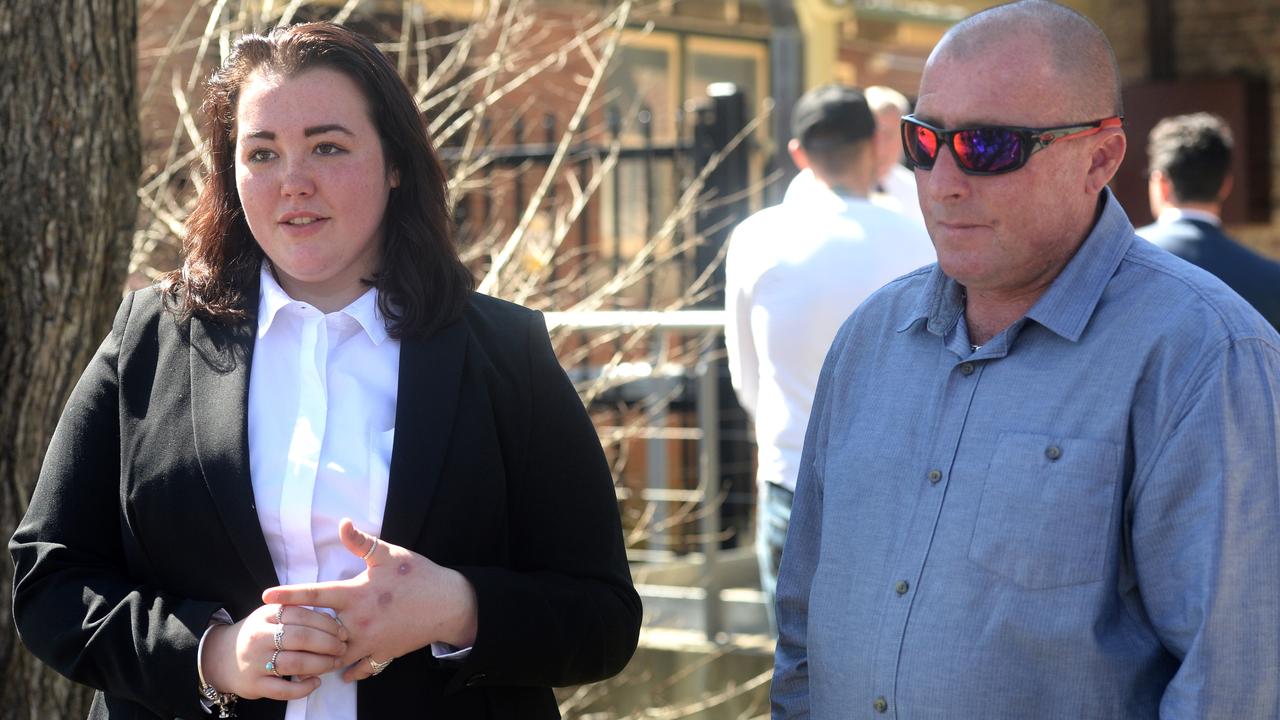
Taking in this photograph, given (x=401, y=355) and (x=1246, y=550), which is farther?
(x=401, y=355)

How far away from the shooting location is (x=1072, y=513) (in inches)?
72.0

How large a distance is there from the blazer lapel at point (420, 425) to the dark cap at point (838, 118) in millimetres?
2486

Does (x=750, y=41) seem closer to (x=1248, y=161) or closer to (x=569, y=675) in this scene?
(x=1248, y=161)

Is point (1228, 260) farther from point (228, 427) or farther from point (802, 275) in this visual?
point (228, 427)

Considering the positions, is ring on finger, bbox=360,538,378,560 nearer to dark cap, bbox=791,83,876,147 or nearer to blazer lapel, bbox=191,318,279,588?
blazer lapel, bbox=191,318,279,588

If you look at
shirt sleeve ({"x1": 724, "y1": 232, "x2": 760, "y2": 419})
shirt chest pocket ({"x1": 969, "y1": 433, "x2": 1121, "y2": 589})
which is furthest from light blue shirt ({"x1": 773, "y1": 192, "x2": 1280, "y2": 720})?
shirt sleeve ({"x1": 724, "y1": 232, "x2": 760, "y2": 419})

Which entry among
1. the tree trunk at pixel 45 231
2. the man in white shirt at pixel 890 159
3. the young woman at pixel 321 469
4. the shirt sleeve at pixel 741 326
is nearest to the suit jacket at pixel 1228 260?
the shirt sleeve at pixel 741 326

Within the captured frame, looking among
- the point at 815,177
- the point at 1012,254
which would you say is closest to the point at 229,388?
the point at 1012,254

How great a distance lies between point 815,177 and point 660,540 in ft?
6.45

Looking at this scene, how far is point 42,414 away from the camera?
309 cm

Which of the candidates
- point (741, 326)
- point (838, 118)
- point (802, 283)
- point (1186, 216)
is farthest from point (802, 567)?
point (1186, 216)

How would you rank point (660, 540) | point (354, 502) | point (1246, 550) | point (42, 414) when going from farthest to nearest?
point (660, 540), point (42, 414), point (354, 502), point (1246, 550)

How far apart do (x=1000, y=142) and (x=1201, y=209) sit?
9.65ft

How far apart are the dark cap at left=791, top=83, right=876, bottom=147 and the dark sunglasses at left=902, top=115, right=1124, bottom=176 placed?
247cm
